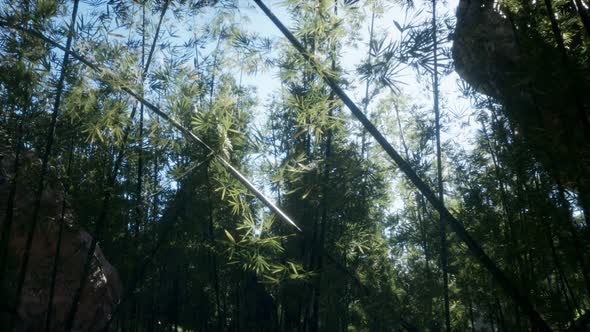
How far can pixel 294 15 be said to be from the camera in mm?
2715

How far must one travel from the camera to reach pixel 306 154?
4.06 meters

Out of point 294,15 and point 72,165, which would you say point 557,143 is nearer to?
point 294,15

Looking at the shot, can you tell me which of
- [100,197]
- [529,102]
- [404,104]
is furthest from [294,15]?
[404,104]

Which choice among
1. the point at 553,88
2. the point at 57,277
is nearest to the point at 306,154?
the point at 553,88

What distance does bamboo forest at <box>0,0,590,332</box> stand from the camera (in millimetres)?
2564

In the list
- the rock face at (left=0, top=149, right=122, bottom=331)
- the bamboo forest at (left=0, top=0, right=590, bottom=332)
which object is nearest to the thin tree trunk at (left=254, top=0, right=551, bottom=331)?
the bamboo forest at (left=0, top=0, right=590, bottom=332)

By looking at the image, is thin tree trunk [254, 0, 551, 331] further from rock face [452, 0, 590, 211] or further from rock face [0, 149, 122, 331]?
rock face [0, 149, 122, 331]

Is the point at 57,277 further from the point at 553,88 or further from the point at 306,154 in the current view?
the point at 553,88

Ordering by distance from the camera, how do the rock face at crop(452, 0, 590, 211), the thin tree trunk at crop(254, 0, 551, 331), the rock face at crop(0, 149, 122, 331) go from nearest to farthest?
the thin tree trunk at crop(254, 0, 551, 331) → the rock face at crop(452, 0, 590, 211) → the rock face at crop(0, 149, 122, 331)

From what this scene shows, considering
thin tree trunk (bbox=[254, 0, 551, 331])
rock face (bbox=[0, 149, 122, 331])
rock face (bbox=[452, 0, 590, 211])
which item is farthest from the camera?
rock face (bbox=[0, 149, 122, 331])

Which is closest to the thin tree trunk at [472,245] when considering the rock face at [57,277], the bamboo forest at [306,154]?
the bamboo forest at [306,154]

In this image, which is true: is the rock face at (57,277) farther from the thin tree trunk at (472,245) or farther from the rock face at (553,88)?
the rock face at (553,88)

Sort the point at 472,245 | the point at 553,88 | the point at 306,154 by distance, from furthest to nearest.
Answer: the point at 306,154 < the point at 553,88 < the point at 472,245

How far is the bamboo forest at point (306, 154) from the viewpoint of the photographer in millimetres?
2564
